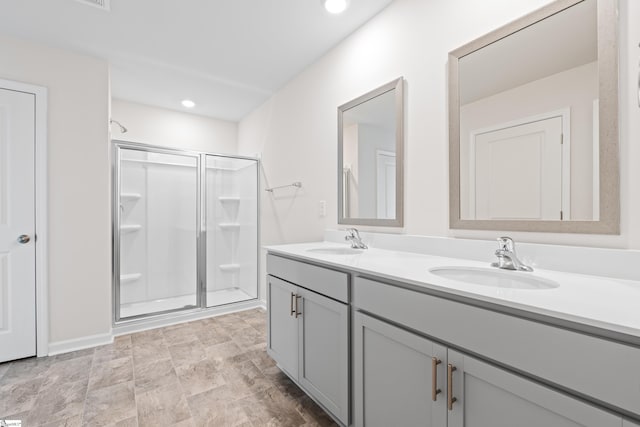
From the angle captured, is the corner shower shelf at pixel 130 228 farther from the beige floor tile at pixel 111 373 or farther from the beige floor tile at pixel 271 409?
the beige floor tile at pixel 271 409

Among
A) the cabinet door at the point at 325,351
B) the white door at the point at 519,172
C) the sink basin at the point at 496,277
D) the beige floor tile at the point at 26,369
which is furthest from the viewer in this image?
the beige floor tile at the point at 26,369

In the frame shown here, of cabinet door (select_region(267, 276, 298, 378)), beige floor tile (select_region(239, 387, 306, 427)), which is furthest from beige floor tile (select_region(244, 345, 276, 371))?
beige floor tile (select_region(239, 387, 306, 427))

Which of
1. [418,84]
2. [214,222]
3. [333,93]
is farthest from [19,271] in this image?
[418,84]

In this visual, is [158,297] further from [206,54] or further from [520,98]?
[520,98]

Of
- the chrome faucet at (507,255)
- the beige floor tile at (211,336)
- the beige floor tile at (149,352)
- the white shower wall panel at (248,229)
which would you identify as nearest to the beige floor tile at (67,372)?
the beige floor tile at (149,352)

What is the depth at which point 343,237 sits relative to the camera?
216 cm

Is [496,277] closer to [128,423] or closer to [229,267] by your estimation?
[128,423]

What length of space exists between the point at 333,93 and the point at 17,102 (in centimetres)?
234

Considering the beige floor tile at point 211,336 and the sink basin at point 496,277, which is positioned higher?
the sink basin at point 496,277

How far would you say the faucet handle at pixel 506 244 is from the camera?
3.82 ft

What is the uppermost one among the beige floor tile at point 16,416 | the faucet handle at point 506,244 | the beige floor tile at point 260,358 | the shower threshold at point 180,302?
the faucet handle at point 506,244

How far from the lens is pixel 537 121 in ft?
3.86

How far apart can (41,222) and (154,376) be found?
57.5 inches

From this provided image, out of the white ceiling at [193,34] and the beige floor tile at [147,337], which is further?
the beige floor tile at [147,337]
